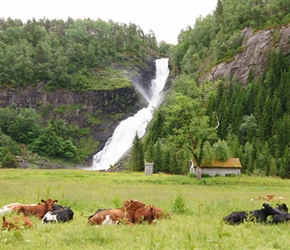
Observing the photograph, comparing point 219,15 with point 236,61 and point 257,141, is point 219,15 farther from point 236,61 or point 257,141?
point 257,141

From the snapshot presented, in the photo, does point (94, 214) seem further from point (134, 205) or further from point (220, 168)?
point (220, 168)

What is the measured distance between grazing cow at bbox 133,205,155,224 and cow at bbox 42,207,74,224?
6.75 ft

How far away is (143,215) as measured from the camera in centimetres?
1088

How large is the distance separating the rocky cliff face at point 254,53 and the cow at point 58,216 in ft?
261

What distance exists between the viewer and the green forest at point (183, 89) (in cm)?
5344

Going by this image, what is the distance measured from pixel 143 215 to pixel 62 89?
12613 centimetres

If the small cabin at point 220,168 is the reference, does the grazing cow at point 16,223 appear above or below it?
above

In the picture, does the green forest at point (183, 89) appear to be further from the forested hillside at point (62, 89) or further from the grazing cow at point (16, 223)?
the grazing cow at point (16, 223)

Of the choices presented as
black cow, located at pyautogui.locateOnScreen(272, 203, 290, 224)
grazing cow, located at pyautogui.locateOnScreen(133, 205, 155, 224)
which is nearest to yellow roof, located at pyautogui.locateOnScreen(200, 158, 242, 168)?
black cow, located at pyautogui.locateOnScreen(272, 203, 290, 224)

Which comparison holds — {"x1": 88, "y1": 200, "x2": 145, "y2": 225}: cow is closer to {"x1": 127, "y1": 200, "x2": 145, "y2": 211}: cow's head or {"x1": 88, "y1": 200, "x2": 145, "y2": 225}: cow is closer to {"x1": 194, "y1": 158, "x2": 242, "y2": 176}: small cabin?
{"x1": 127, "y1": 200, "x2": 145, "y2": 211}: cow's head

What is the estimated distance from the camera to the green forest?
53438mm

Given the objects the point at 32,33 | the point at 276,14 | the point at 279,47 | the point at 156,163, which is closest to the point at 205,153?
the point at 156,163

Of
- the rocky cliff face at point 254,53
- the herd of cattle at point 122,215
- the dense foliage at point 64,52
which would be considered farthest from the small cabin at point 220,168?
the dense foliage at point 64,52

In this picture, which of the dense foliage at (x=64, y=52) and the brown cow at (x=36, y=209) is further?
the dense foliage at (x=64, y=52)
